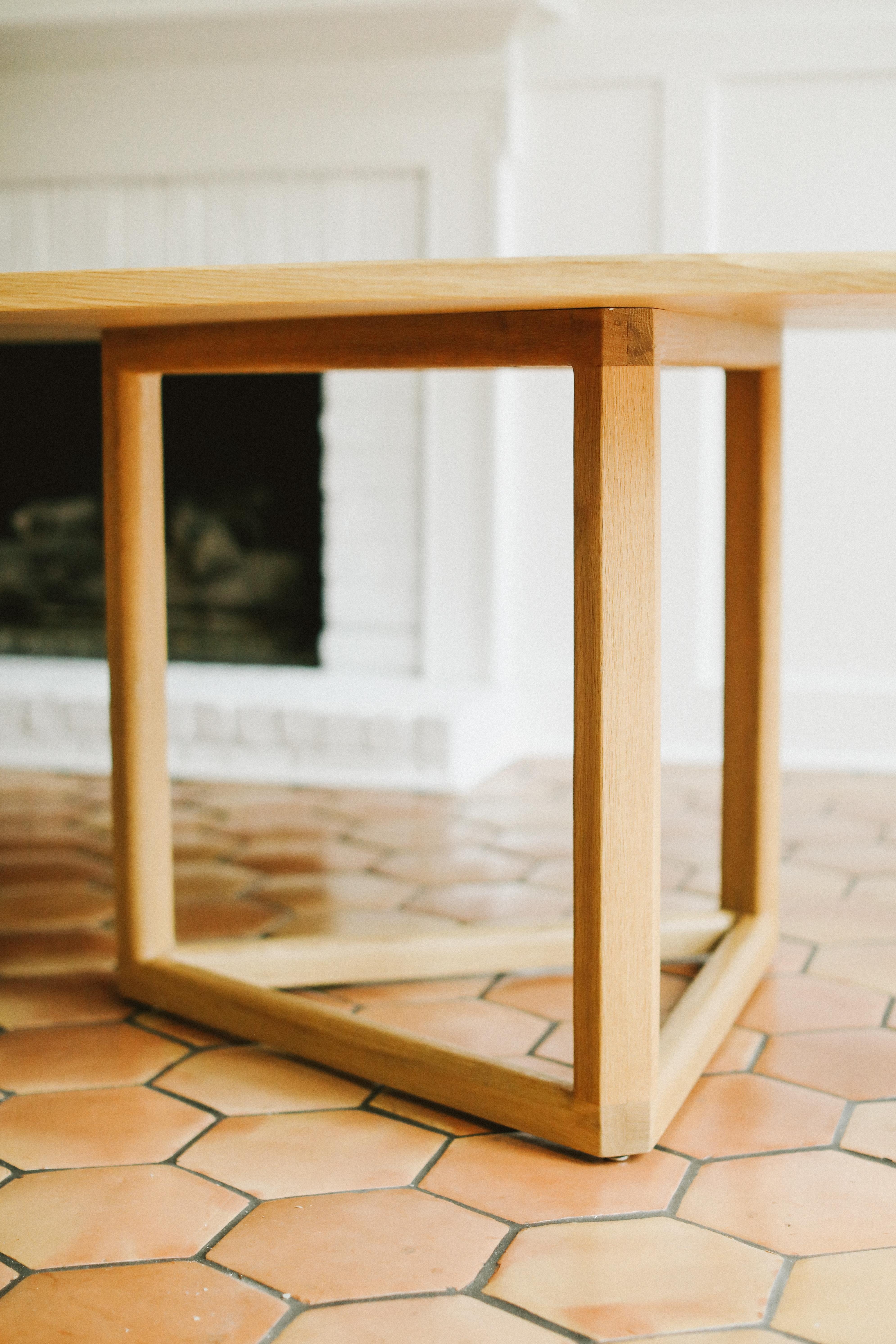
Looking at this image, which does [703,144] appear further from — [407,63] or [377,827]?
[377,827]

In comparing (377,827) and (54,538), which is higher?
(54,538)

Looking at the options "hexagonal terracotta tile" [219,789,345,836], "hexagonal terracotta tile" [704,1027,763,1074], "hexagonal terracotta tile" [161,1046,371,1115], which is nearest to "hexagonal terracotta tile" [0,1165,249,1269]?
"hexagonal terracotta tile" [161,1046,371,1115]

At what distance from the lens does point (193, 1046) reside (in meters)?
1.22

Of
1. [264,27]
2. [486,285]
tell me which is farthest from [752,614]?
[264,27]

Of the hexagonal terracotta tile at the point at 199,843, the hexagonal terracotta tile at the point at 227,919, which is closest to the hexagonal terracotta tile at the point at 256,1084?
the hexagonal terracotta tile at the point at 227,919

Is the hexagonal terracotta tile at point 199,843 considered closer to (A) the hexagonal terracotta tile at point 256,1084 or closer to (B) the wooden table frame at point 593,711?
(B) the wooden table frame at point 593,711

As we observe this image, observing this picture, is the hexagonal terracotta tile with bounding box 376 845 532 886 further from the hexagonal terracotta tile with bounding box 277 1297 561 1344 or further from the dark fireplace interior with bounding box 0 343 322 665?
the dark fireplace interior with bounding box 0 343 322 665

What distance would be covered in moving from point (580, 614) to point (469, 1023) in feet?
1.62

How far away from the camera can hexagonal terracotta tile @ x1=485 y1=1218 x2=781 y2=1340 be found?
809 mm

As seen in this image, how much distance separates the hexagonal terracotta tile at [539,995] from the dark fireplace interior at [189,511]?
5.53 feet

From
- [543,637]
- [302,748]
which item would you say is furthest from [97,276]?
[543,637]

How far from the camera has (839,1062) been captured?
3.90 feet

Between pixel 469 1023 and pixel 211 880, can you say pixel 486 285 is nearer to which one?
pixel 469 1023

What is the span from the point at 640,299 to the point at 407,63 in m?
2.03
